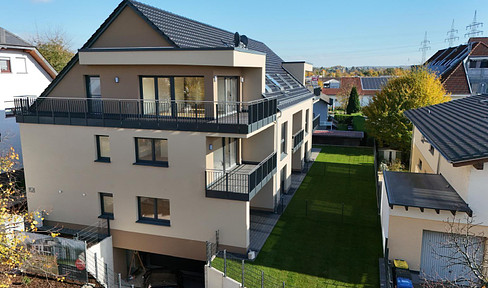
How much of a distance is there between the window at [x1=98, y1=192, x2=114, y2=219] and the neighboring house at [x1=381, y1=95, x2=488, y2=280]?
38.6ft

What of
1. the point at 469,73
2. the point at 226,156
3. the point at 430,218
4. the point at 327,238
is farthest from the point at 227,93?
the point at 469,73

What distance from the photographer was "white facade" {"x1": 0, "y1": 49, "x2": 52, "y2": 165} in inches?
945

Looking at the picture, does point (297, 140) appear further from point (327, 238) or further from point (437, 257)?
point (437, 257)

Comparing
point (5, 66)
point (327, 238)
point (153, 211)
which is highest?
point (5, 66)

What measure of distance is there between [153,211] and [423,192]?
11.1 m

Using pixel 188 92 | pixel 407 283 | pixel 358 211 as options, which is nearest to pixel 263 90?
pixel 188 92

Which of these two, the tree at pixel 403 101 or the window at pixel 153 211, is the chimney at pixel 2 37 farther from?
the tree at pixel 403 101

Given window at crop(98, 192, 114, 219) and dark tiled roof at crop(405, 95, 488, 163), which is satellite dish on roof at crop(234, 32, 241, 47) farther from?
dark tiled roof at crop(405, 95, 488, 163)

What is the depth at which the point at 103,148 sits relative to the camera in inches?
630

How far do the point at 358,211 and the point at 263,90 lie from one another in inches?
322

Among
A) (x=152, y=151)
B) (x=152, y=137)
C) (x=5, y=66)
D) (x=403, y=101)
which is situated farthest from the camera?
(x=403, y=101)

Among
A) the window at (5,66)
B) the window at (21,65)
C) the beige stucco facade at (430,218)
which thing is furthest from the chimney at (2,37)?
the beige stucco facade at (430,218)

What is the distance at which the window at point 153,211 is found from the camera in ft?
50.8

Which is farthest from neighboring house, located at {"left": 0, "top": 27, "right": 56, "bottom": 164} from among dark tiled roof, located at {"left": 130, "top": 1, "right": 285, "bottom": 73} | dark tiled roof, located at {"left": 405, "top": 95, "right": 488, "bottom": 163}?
dark tiled roof, located at {"left": 405, "top": 95, "right": 488, "bottom": 163}
